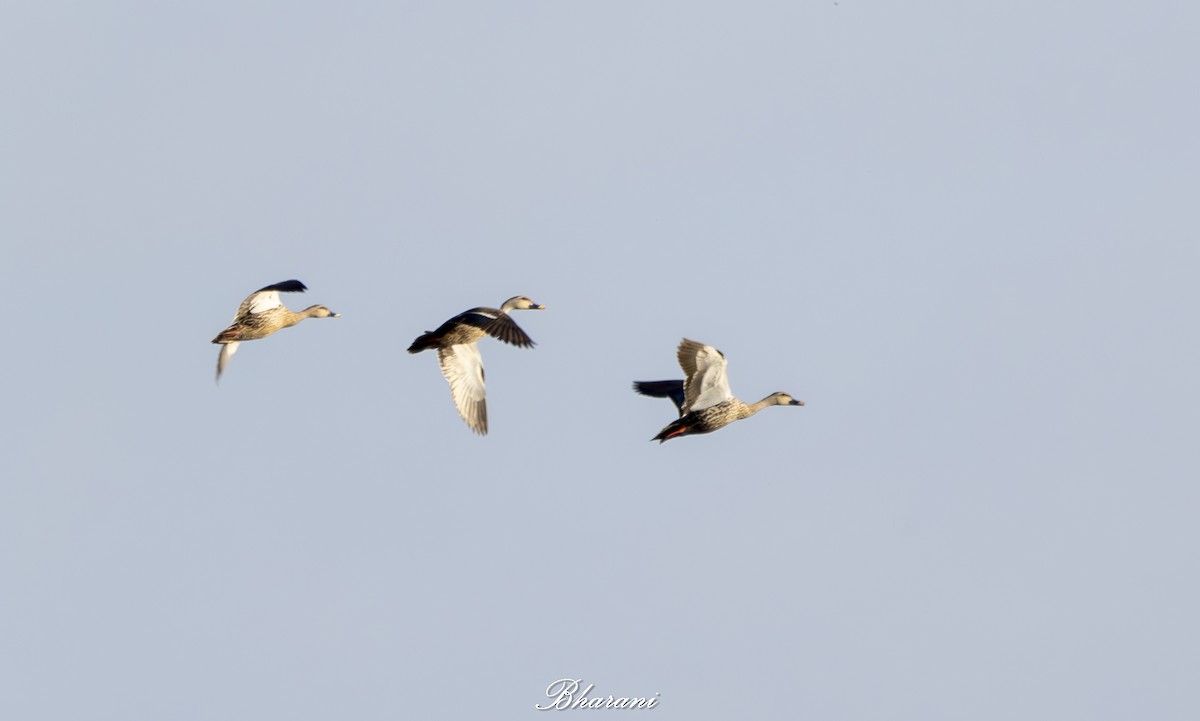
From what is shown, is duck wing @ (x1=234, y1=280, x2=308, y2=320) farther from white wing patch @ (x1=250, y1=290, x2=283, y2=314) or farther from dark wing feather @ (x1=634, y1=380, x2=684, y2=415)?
dark wing feather @ (x1=634, y1=380, x2=684, y2=415)

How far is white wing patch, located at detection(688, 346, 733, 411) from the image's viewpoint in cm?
3944

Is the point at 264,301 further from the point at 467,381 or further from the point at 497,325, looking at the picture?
the point at 497,325

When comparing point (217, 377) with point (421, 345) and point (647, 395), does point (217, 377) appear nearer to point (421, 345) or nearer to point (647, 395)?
point (421, 345)

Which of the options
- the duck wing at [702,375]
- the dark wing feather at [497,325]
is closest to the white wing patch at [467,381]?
the dark wing feather at [497,325]

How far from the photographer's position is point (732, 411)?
40719 millimetres

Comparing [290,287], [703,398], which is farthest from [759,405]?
[290,287]

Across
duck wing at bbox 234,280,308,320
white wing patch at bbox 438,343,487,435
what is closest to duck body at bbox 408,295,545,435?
white wing patch at bbox 438,343,487,435

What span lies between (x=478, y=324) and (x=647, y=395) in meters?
4.80

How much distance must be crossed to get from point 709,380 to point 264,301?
9.13 m

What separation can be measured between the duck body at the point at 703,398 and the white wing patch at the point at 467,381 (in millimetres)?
4801

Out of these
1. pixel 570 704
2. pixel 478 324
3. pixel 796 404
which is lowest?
pixel 570 704

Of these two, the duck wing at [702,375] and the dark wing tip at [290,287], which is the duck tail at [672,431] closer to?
the duck wing at [702,375]

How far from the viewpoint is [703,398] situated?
40.2 meters

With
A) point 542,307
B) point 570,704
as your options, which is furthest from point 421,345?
point 570,704
